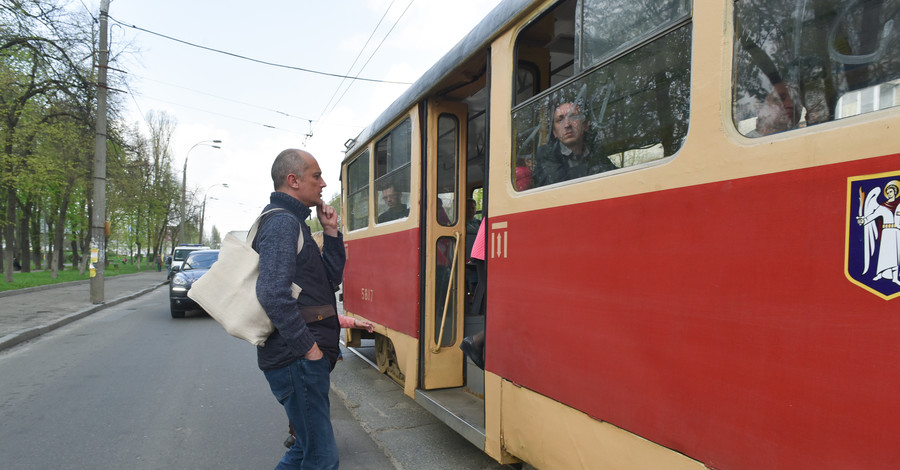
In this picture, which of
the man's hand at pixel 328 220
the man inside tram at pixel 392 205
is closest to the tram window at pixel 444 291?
the man inside tram at pixel 392 205

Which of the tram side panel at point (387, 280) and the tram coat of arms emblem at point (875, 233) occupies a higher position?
the tram coat of arms emblem at point (875, 233)

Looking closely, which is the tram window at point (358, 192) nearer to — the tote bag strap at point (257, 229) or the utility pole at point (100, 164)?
the tote bag strap at point (257, 229)

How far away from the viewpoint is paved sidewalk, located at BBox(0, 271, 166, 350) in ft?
28.7

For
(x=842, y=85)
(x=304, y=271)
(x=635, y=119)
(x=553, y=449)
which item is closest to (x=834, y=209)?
(x=842, y=85)

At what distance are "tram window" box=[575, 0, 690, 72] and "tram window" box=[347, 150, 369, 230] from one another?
148 inches

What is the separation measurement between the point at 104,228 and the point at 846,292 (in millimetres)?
15363

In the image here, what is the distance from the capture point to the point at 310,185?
2.38 metres

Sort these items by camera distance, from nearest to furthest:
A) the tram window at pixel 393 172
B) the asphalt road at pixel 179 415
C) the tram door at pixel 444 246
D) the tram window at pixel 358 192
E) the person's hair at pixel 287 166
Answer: the person's hair at pixel 287 166 → the asphalt road at pixel 179 415 → the tram door at pixel 444 246 → the tram window at pixel 393 172 → the tram window at pixel 358 192

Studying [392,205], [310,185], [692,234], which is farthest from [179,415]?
[692,234]

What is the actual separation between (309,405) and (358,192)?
4.21m

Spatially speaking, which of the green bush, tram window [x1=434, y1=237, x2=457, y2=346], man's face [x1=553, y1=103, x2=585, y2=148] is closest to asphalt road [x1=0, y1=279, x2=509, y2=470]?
tram window [x1=434, y1=237, x2=457, y2=346]

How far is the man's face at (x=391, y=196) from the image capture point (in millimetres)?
4684

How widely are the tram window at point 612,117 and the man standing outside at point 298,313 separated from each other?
1.11 meters

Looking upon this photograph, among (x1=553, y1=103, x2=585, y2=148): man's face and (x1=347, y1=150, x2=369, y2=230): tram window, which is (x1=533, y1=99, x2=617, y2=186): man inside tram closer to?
(x1=553, y1=103, x2=585, y2=148): man's face
